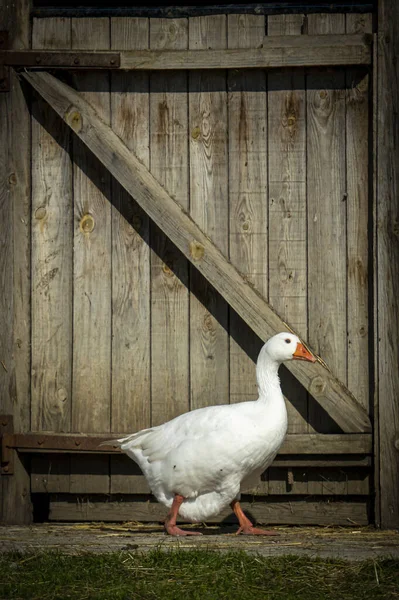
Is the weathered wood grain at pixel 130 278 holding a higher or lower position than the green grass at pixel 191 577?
higher

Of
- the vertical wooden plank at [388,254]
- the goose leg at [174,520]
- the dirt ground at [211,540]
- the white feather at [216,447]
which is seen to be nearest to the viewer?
the dirt ground at [211,540]

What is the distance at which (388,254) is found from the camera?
6.70 m

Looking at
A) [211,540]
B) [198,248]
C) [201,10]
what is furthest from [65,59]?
[211,540]

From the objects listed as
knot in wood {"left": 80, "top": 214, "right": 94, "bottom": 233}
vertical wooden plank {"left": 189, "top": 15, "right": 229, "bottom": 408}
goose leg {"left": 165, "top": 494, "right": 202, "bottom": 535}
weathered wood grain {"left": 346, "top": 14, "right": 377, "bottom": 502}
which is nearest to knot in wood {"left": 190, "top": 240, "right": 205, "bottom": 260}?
vertical wooden plank {"left": 189, "top": 15, "right": 229, "bottom": 408}

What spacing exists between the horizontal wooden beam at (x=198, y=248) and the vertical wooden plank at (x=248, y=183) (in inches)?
8.8

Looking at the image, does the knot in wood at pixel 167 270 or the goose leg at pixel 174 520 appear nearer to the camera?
the goose leg at pixel 174 520

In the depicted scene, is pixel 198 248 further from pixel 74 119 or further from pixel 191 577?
pixel 191 577

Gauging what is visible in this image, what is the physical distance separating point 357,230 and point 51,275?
227 cm

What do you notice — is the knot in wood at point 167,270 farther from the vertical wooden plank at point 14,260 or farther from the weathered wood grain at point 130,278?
the vertical wooden plank at point 14,260

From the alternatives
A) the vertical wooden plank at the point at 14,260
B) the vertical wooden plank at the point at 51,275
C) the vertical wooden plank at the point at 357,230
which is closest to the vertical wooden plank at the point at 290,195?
the vertical wooden plank at the point at 357,230

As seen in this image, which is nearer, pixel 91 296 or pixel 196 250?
pixel 196 250

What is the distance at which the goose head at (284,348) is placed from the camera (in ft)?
20.6

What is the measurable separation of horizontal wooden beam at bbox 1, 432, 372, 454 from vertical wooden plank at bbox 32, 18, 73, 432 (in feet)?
0.56

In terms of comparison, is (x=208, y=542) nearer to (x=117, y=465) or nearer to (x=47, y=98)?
(x=117, y=465)
